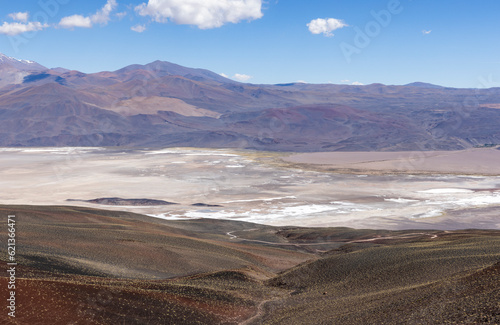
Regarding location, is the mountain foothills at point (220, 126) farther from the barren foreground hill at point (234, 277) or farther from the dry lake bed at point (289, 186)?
the barren foreground hill at point (234, 277)

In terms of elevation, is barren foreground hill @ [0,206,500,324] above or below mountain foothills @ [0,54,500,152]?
below

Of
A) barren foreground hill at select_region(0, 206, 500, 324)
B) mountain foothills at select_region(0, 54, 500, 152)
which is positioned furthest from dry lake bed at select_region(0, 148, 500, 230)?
mountain foothills at select_region(0, 54, 500, 152)

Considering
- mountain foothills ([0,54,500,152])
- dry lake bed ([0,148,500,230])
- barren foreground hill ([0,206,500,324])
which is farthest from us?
mountain foothills ([0,54,500,152])

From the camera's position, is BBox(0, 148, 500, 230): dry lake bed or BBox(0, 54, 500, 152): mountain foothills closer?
BBox(0, 148, 500, 230): dry lake bed

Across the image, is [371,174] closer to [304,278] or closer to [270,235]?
[270,235]

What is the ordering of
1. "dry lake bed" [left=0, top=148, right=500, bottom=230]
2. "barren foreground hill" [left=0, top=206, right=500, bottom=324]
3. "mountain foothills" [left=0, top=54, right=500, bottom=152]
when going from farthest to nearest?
"mountain foothills" [left=0, top=54, right=500, bottom=152]
"dry lake bed" [left=0, top=148, right=500, bottom=230]
"barren foreground hill" [left=0, top=206, right=500, bottom=324]

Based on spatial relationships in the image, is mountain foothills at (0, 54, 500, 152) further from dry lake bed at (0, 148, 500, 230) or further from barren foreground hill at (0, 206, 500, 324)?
barren foreground hill at (0, 206, 500, 324)
